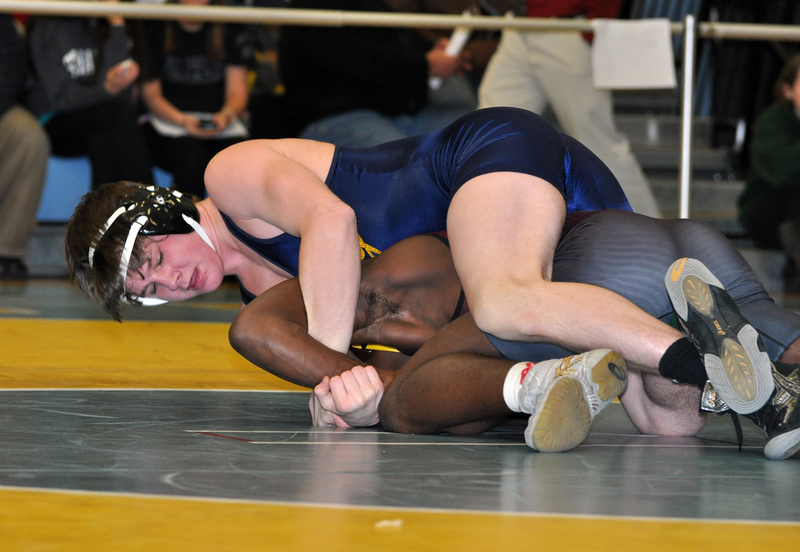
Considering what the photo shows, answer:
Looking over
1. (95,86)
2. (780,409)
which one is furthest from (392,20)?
(780,409)

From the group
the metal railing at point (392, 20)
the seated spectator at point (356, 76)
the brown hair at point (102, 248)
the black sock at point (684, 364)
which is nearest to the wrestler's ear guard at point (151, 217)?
the brown hair at point (102, 248)

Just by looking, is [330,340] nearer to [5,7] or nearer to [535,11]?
[5,7]

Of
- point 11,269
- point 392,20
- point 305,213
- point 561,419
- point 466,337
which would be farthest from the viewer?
point 11,269

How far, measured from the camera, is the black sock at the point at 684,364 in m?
1.72

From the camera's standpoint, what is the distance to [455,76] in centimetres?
557

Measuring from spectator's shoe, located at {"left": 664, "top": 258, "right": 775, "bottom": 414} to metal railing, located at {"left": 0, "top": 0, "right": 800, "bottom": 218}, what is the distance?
2.87 m

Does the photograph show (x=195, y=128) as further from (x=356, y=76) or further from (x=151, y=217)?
(x=151, y=217)

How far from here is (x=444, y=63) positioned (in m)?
5.41

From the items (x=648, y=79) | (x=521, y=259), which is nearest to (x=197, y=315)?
(x=648, y=79)

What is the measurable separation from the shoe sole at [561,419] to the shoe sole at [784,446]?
0.31 m

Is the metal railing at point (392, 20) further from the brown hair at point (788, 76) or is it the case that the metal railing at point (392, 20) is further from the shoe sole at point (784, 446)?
the shoe sole at point (784, 446)

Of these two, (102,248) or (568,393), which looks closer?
(568,393)

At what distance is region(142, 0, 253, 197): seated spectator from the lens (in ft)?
18.6

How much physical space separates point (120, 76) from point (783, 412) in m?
4.65
